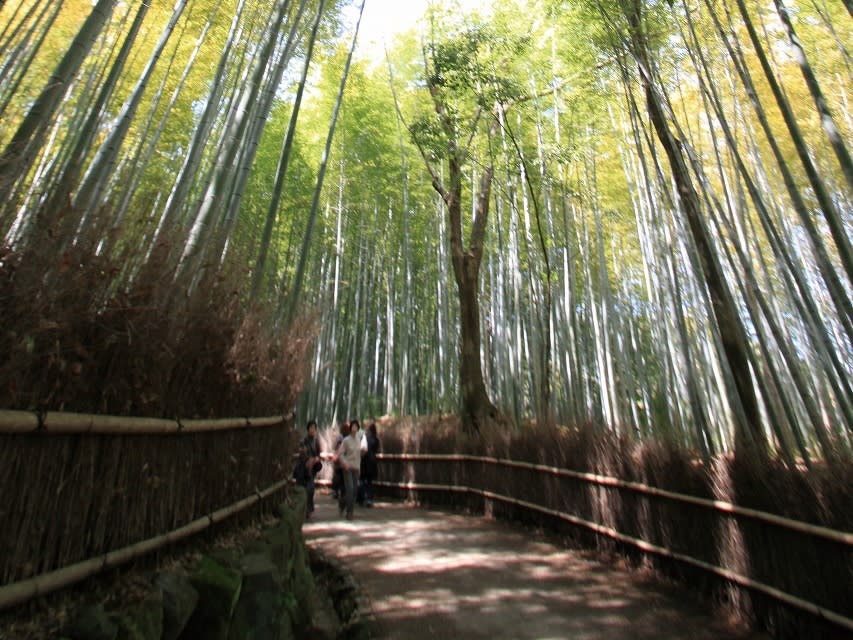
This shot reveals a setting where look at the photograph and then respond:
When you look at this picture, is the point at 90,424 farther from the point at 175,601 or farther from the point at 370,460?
the point at 370,460

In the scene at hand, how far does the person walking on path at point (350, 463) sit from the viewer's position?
5.10m

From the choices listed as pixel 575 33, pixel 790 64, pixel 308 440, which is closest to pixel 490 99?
pixel 575 33

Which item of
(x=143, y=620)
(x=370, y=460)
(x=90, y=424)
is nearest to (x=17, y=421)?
(x=90, y=424)

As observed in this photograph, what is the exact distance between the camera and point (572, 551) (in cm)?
367

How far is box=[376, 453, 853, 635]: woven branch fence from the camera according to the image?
195cm

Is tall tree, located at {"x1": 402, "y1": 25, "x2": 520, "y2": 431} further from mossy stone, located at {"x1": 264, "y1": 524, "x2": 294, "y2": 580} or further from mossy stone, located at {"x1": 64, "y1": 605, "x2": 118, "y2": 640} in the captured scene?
mossy stone, located at {"x1": 64, "y1": 605, "x2": 118, "y2": 640}

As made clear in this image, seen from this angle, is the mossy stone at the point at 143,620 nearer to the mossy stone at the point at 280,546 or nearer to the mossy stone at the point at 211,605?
the mossy stone at the point at 211,605

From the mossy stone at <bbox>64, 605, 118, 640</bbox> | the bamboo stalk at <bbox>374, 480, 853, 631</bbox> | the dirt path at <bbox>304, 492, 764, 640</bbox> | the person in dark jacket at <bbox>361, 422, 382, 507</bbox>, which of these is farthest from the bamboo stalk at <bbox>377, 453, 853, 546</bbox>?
the mossy stone at <bbox>64, 605, 118, 640</bbox>

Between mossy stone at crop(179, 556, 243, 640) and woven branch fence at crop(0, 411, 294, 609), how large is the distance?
6.7 inches

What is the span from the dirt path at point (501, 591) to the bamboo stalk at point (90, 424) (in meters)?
1.39

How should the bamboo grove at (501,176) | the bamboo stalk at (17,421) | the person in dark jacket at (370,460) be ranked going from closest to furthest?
the bamboo stalk at (17,421), the bamboo grove at (501,176), the person in dark jacket at (370,460)

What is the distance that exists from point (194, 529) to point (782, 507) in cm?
225

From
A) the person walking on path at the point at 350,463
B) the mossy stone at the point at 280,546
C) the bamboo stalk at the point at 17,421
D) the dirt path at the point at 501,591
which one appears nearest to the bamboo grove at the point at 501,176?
the bamboo stalk at the point at 17,421

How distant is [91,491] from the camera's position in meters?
1.26
